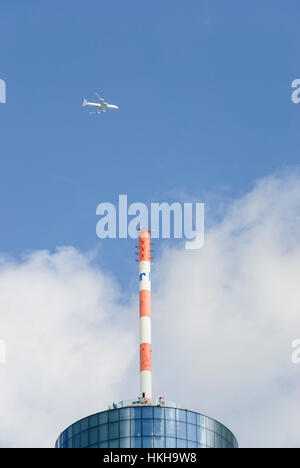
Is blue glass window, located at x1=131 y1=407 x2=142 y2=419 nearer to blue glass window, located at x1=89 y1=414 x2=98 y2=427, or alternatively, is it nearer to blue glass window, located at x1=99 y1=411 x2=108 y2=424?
blue glass window, located at x1=99 y1=411 x2=108 y2=424

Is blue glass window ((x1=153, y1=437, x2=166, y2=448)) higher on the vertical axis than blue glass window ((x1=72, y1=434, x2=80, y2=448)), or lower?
lower

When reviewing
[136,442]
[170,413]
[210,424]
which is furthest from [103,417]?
[210,424]

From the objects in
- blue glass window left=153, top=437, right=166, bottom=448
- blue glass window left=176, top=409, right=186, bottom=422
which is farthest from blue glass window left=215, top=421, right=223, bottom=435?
blue glass window left=153, top=437, right=166, bottom=448

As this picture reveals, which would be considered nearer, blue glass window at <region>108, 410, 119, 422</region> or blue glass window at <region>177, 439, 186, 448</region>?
blue glass window at <region>177, 439, 186, 448</region>

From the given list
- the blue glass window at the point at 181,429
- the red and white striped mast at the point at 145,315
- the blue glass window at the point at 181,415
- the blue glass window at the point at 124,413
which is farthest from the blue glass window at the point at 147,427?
the red and white striped mast at the point at 145,315

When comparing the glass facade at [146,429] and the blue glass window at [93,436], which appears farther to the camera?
the blue glass window at [93,436]

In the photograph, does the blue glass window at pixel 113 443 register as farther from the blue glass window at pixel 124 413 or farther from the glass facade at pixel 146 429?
the blue glass window at pixel 124 413
